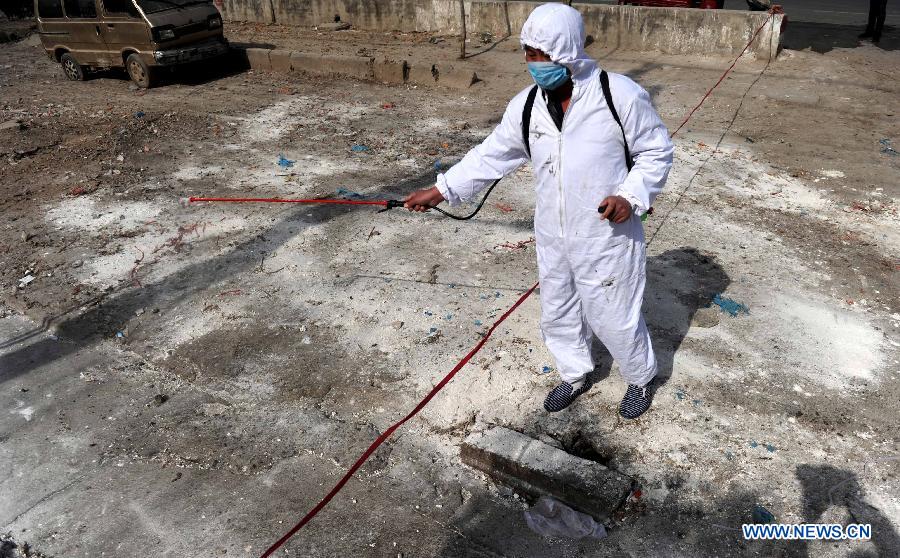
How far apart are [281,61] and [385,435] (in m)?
9.43

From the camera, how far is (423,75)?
10.2 m

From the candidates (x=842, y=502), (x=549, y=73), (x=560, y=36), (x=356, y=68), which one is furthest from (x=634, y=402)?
(x=356, y=68)

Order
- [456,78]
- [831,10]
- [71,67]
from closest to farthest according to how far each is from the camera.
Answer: [456,78] → [71,67] → [831,10]

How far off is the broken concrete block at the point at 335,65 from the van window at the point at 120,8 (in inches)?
97.0

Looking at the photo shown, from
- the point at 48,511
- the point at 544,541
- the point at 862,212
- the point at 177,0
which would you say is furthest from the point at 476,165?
the point at 177,0

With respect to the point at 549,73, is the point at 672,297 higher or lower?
lower

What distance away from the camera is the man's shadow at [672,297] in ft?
13.4

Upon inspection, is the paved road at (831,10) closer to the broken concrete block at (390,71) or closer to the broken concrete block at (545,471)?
the broken concrete block at (390,71)

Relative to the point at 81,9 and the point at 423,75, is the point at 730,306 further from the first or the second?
the point at 81,9

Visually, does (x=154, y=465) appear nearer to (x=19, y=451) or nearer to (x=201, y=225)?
(x=19, y=451)

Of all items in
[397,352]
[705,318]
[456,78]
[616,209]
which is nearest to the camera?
[616,209]

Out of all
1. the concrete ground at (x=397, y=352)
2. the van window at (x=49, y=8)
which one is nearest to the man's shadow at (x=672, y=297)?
the concrete ground at (x=397, y=352)

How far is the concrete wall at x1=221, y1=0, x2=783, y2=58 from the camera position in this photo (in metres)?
10.3

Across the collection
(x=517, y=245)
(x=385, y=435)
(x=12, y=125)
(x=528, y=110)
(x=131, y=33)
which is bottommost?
(x=385, y=435)
